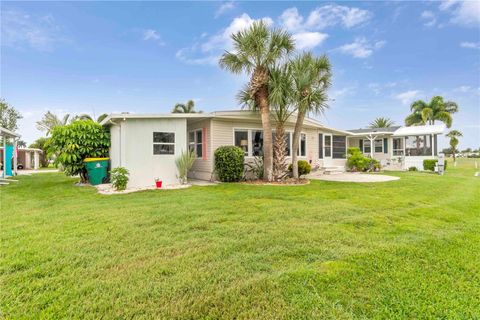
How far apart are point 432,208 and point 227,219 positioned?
192 inches

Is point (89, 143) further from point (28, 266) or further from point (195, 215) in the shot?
point (28, 266)

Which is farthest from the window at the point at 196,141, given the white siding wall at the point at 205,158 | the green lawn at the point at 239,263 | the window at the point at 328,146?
the window at the point at 328,146

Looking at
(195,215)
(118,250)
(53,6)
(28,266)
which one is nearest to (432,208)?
(195,215)

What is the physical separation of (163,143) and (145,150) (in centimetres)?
75

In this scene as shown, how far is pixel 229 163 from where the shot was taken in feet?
35.3

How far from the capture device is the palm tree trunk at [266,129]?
35.9ft

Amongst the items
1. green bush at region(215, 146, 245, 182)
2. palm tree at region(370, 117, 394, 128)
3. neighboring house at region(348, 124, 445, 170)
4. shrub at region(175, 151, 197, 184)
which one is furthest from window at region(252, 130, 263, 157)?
palm tree at region(370, 117, 394, 128)

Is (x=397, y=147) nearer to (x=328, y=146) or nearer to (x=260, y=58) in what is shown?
(x=328, y=146)

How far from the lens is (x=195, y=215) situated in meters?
5.17

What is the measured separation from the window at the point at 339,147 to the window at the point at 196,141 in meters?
9.97

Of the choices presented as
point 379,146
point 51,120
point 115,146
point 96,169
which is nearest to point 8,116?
point 51,120

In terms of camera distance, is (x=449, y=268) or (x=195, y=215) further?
(x=195, y=215)

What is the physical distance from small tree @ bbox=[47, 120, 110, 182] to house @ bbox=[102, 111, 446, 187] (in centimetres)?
59

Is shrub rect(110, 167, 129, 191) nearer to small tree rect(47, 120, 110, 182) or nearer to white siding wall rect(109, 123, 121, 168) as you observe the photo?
Answer: white siding wall rect(109, 123, 121, 168)
